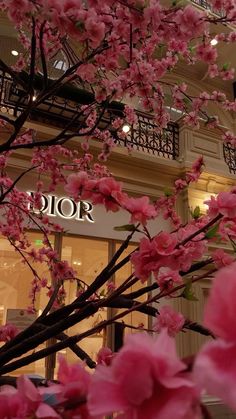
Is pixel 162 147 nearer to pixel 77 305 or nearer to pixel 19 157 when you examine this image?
pixel 19 157

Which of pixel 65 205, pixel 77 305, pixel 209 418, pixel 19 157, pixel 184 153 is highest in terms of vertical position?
pixel 184 153

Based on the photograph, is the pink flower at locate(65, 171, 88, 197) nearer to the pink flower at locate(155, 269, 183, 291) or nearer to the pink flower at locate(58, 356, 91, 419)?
the pink flower at locate(155, 269, 183, 291)

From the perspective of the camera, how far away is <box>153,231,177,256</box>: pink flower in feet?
3.90

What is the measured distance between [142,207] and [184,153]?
19.4 feet

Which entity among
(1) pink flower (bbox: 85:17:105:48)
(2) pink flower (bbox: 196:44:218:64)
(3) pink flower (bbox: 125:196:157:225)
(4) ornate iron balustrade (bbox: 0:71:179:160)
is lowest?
(3) pink flower (bbox: 125:196:157:225)

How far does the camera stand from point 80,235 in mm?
5617

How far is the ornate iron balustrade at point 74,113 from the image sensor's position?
5574 mm

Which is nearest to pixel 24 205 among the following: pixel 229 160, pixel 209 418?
pixel 209 418

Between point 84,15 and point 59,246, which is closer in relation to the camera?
point 84,15

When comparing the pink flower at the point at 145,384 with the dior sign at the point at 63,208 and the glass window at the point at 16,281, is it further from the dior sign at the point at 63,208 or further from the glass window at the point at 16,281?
the dior sign at the point at 63,208

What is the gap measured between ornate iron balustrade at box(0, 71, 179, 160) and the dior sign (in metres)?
1.19

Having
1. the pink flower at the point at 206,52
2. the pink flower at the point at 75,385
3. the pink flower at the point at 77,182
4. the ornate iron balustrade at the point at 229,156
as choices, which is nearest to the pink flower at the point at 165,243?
the pink flower at the point at 77,182

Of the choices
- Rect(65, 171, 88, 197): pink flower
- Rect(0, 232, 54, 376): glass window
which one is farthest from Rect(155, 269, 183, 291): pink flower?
Rect(0, 232, 54, 376): glass window

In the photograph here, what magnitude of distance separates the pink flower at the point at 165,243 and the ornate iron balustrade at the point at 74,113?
365 centimetres
